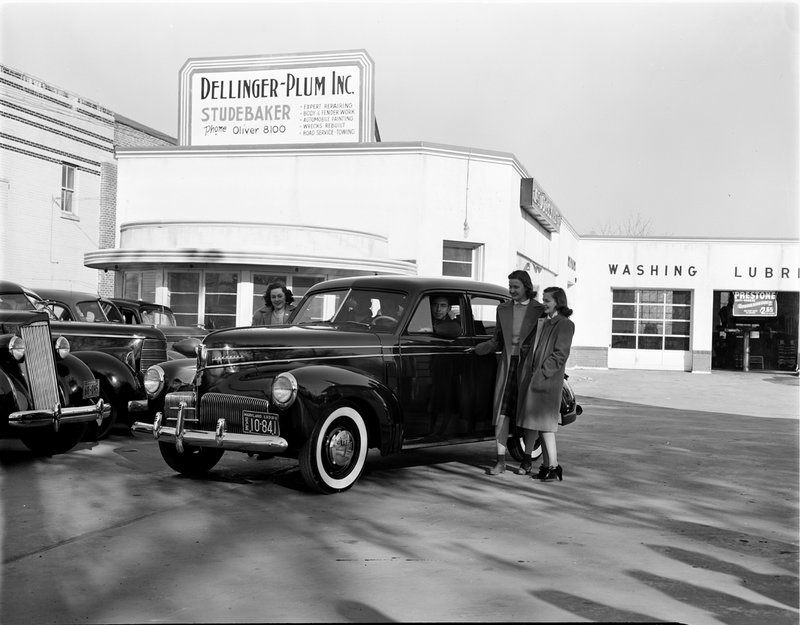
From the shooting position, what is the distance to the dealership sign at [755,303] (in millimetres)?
36438

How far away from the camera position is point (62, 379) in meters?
8.68

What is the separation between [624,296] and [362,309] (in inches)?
1185

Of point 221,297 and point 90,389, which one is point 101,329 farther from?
point 221,297

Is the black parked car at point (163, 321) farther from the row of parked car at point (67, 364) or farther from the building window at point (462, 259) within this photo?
the building window at point (462, 259)

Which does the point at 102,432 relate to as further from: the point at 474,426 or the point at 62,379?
the point at 474,426

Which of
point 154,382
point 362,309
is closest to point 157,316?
point 154,382

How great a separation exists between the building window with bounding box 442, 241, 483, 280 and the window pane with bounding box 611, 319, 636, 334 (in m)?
14.5

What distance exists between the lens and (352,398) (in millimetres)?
7055

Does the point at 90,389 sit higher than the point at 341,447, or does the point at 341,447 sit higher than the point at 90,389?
the point at 90,389

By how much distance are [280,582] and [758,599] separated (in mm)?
2398

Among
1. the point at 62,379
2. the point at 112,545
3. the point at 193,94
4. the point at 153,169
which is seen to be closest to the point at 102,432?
the point at 62,379

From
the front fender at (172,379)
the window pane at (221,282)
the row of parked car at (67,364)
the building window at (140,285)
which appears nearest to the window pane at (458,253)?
the window pane at (221,282)

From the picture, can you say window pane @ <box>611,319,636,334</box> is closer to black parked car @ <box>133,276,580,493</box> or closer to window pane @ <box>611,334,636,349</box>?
window pane @ <box>611,334,636,349</box>

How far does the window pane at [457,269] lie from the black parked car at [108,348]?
42.0ft
